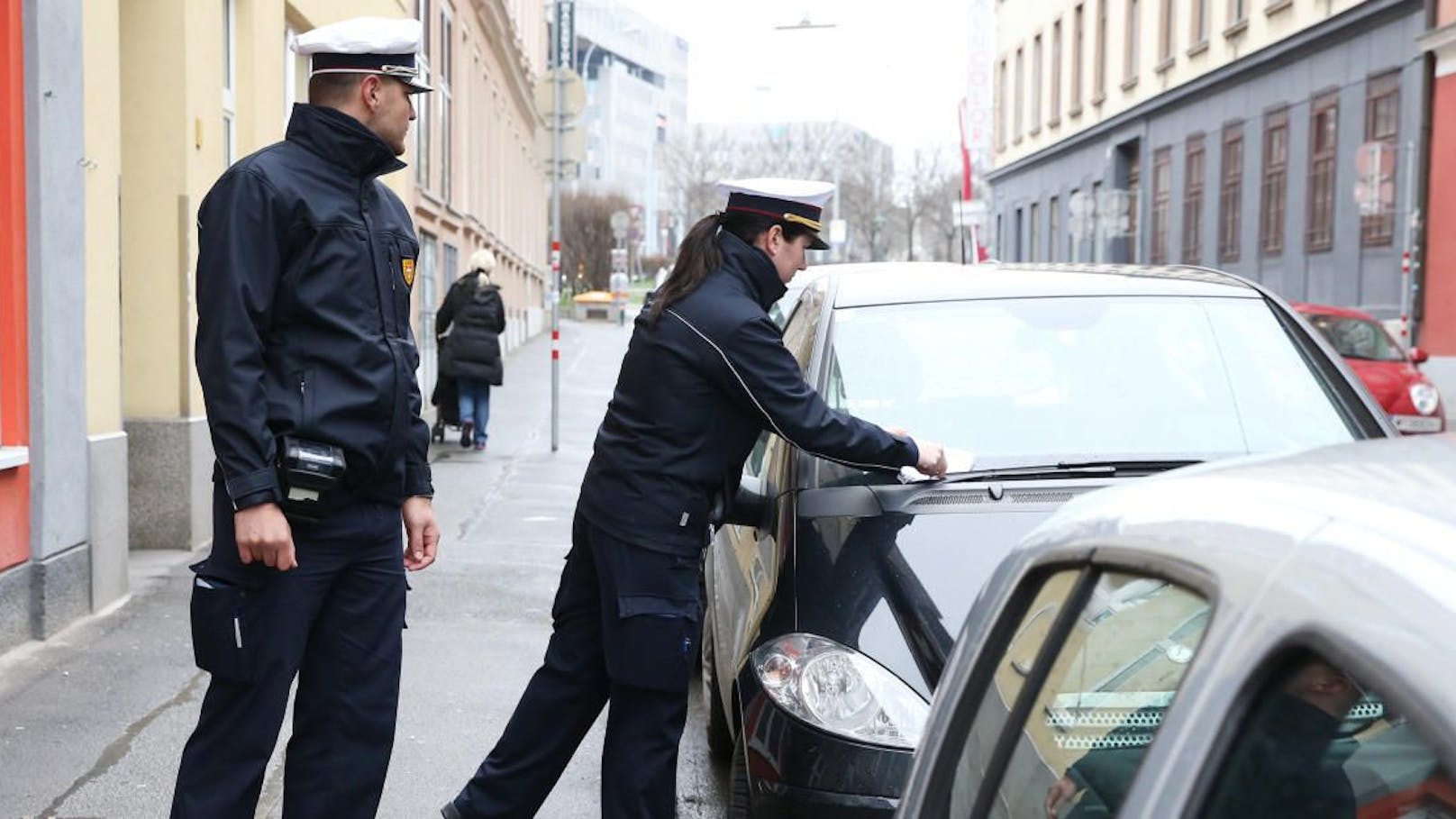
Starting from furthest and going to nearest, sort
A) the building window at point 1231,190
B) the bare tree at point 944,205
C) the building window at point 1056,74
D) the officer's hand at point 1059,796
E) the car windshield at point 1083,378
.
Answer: the bare tree at point 944,205
the building window at point 1056,74
the building window at point 1231,190
the car windshield at point 1083,378
the officer's hand at point 1059,796

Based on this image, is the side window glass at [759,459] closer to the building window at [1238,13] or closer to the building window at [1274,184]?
the building window at [1274,184]

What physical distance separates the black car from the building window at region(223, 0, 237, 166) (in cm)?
631

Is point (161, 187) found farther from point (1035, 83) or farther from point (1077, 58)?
point (1035, 83)

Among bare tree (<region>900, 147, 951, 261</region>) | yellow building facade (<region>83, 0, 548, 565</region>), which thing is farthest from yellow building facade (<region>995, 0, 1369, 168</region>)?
bare tree (<region>900, 147, 951, 261</region>)

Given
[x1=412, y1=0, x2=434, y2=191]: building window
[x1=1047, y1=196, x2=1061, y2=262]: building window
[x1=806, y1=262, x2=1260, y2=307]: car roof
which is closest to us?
[x1=806, y1=262, x2=1260, y2=307]: car roof

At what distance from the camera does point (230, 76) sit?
11047mm

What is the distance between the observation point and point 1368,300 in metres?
25.9

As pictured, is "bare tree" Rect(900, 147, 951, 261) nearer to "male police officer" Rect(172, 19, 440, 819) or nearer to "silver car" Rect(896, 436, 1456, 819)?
"male police officer" Rect(172, 19, 440, 819)

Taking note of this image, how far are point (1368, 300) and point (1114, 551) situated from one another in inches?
1017

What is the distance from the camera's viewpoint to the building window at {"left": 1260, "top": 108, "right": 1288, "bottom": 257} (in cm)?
2970

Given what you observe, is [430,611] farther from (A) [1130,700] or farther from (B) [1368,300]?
(B) [1368,300]

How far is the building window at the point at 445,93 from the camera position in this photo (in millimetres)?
22875

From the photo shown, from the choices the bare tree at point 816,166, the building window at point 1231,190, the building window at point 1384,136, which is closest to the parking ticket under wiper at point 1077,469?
the building window at point 1384,136

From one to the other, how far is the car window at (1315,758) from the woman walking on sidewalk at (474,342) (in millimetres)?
14777
